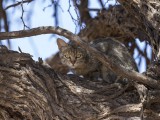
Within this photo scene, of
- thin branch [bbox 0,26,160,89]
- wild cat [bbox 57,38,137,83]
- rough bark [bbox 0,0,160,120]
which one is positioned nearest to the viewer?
thin branch [bbox 0,26,160,89]

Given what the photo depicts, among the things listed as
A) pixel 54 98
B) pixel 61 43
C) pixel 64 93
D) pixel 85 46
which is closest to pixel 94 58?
pixel 61 43

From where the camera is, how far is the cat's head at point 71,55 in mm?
5787

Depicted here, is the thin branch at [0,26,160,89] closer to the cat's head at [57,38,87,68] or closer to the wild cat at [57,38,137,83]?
the wild cat at [57,38,137,83]

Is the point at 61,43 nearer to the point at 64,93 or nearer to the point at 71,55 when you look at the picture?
the point at 71,55

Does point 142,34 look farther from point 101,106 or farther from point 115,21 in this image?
point 101,106

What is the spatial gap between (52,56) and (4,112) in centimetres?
314

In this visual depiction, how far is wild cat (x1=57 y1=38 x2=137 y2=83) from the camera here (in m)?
5.27

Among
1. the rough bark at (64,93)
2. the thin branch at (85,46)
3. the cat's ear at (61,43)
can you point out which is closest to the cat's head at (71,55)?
the cat's ear at (61,43)

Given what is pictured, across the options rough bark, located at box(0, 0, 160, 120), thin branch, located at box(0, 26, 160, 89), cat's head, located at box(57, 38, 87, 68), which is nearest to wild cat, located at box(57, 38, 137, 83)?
cat's head, located at box(57, 38, 87, 68)

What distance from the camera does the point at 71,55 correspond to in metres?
5.85

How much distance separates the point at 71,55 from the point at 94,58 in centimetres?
74

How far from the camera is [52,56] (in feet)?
24.1

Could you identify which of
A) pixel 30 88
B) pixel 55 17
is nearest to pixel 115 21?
pixel 55 17

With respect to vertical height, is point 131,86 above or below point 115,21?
below
